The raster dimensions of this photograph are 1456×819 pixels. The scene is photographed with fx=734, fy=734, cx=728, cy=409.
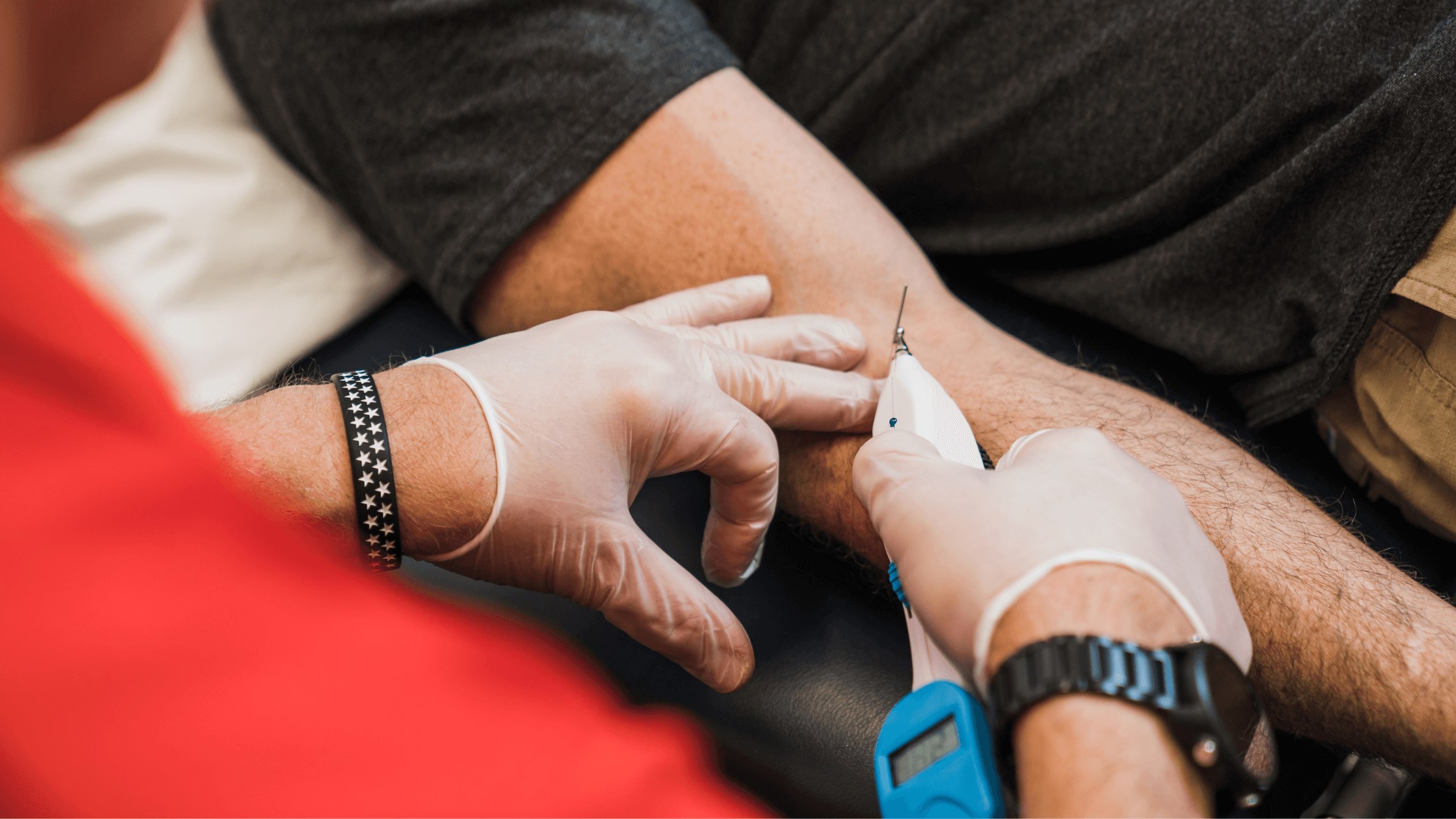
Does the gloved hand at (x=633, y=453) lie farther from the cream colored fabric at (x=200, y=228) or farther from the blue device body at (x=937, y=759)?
the cream colored fabric at (x=200, y=228)

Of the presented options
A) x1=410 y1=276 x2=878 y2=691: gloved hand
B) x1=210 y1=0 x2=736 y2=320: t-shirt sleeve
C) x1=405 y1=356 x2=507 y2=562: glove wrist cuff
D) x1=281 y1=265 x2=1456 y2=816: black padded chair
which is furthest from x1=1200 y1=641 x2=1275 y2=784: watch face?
x1=210 y1=0 x2=736 y2=320: t-shirt sleeve

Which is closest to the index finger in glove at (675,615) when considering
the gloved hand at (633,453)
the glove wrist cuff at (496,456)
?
the gloved hand at (633,453)

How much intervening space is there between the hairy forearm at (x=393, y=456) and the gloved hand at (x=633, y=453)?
0.03m

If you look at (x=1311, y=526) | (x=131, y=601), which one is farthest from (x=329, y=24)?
(x=1311, y=526)

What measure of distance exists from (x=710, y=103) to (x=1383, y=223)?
75cm

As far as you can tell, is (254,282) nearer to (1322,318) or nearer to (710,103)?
(710,103)

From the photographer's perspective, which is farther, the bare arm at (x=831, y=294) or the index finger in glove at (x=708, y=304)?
the index finger in glove at (x=708, y=304)

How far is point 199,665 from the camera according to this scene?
0.44 m

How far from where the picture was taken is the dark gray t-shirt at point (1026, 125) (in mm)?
779

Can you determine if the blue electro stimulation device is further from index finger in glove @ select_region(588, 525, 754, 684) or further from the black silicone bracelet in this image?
the black silicone bracelet

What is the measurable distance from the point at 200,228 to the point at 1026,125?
3.83ft

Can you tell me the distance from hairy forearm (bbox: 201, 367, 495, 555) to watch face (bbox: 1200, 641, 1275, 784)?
62 cm

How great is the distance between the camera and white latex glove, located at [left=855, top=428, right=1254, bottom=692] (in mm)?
589

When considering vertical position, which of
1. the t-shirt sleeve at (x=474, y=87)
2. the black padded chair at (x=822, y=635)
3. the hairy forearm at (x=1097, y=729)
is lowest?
the black padded chair at (x=822, y=635)
